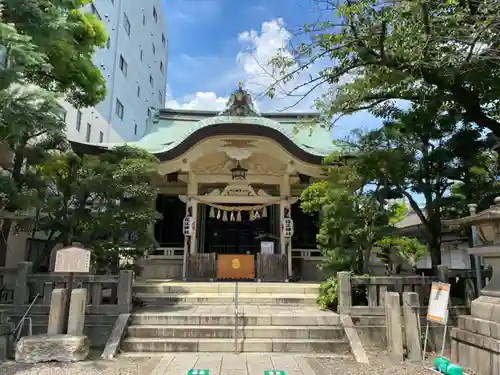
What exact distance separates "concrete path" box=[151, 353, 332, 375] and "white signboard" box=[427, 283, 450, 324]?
223 centimetres

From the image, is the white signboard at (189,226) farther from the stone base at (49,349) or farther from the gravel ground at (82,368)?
the stone base at (49,349)

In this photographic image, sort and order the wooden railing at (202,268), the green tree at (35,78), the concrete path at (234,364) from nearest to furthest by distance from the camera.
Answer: the green tree at (35,78), the concrete path at (234,364), the wooden railing at (202,268)

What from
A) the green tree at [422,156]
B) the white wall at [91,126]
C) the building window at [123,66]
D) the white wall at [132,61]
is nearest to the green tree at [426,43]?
the green tree at [422,156]

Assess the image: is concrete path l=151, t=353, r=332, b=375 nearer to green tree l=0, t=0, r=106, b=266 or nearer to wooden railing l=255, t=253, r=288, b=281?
green tree l=0, t=0, r=106, b=266

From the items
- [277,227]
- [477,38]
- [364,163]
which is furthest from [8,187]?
[277,227]

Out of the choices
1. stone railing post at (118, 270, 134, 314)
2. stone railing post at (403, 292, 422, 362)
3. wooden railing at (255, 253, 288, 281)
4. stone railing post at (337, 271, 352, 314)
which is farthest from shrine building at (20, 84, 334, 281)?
stone railing post at (403, 292, 422, 362)

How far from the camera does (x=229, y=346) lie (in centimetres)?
723

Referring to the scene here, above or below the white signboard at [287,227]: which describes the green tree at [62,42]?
above

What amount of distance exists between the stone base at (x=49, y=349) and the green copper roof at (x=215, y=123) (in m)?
6.46

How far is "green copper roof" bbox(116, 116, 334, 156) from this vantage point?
13109 mm

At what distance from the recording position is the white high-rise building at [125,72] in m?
18.0

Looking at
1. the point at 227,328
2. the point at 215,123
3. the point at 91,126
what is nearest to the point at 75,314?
the point at 227,328

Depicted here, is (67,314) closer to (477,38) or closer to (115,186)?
(115,186)

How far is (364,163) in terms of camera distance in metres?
9.31
